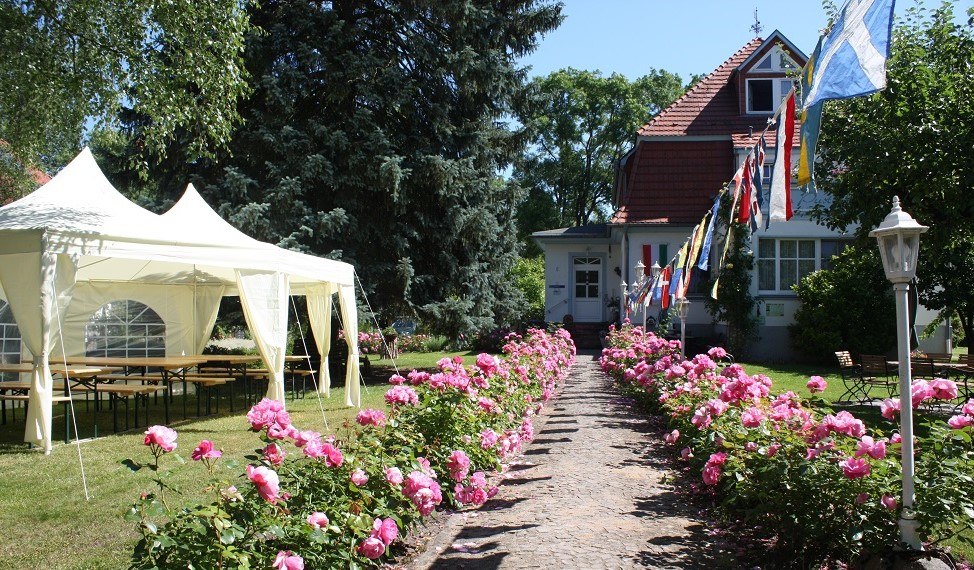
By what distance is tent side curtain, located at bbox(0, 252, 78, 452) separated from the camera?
838 centimetres

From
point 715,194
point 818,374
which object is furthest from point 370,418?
point 715,194

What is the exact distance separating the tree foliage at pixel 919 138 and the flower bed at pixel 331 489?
698 centimetres

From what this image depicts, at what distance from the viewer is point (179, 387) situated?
16969 millimetres

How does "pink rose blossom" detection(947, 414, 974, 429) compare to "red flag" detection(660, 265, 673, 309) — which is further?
"red flag" detection(660, 265, 673, 309)

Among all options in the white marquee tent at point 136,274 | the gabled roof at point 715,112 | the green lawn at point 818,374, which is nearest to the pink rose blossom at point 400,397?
the white marquee tent at point 136,274

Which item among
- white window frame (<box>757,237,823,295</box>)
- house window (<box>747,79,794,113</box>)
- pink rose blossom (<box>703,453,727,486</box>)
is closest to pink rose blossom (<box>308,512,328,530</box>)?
pink rose blossom (<box>703,453,727,486</box>)

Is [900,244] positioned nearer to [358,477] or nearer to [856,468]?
[856,468]

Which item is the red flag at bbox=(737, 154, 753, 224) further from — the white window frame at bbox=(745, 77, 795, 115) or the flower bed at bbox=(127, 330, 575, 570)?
the white window frame at bbox=(745, 77, 795, 115)

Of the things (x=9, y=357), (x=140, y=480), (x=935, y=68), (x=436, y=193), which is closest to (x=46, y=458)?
(x=140, y=480)

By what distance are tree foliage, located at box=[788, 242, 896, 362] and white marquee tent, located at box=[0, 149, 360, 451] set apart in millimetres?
12568

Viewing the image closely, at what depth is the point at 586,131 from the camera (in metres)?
44.6

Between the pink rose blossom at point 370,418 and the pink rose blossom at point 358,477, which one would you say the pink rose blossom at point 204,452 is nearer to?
the pink rose blossom at point 358,477

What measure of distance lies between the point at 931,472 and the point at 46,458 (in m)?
8.24

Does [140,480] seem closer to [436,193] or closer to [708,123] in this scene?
[436,193]
